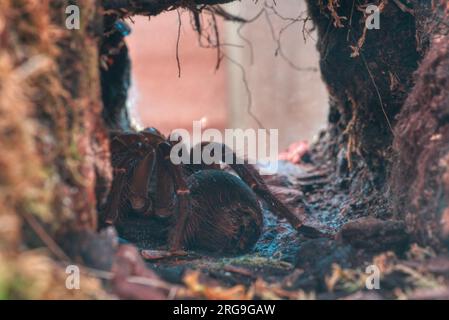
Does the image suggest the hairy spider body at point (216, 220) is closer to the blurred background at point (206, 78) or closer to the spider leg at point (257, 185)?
the spider leg at point (257, 185)

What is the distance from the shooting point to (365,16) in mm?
3041

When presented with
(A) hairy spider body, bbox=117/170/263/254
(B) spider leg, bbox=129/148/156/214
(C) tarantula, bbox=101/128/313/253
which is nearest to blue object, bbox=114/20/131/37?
(C) tarantula, bbox=101/128/313/253

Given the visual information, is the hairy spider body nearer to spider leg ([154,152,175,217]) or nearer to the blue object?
spider leg ([154,152,175,217])

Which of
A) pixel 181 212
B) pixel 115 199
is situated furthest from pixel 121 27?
pixel 181 212

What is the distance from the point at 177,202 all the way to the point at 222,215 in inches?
10.1

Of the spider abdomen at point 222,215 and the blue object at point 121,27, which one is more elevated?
the blue object at point 121,27

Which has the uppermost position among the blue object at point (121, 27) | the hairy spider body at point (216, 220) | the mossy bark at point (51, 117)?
the blue object at point (121, 27)

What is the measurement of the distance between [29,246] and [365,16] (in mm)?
2219

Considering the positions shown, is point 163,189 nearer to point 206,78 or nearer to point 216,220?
point 216,220

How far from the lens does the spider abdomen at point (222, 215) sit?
3037 mm

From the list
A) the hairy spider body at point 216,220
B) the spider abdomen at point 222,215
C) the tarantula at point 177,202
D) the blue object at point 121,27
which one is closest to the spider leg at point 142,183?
the tarantula at point 177,202

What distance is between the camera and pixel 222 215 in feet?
10.1
